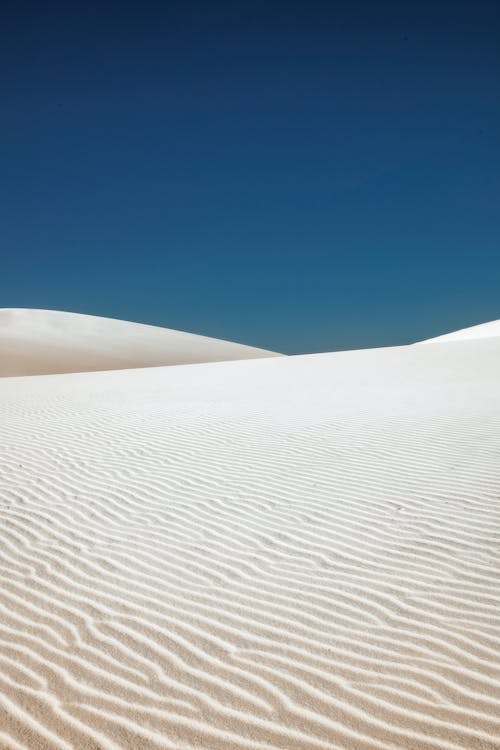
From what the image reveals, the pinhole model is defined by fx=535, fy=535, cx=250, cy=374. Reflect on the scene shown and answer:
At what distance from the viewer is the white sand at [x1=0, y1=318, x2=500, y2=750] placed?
264cm

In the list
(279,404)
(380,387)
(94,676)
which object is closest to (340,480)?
(94,676)

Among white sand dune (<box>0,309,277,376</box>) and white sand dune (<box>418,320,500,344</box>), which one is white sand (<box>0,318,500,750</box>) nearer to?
white sand dune (<box>0,309,277,376</box>)

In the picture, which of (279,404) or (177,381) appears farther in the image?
(177,381)

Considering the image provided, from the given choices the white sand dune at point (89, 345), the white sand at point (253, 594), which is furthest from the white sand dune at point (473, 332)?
the white sand at point (253, 594)

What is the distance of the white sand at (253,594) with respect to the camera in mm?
2643

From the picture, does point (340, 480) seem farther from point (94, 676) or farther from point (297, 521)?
point (94, 676)

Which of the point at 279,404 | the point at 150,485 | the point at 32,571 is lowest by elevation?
the point at 32,571

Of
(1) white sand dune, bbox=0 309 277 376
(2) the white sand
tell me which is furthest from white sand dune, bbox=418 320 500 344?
(2) the white sand

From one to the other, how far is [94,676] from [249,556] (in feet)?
5.62

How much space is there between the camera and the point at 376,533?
4812mm

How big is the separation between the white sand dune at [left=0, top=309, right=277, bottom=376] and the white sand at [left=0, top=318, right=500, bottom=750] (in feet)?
109

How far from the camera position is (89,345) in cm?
4912

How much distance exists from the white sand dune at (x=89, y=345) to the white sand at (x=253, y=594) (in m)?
33.2

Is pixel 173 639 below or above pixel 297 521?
below
